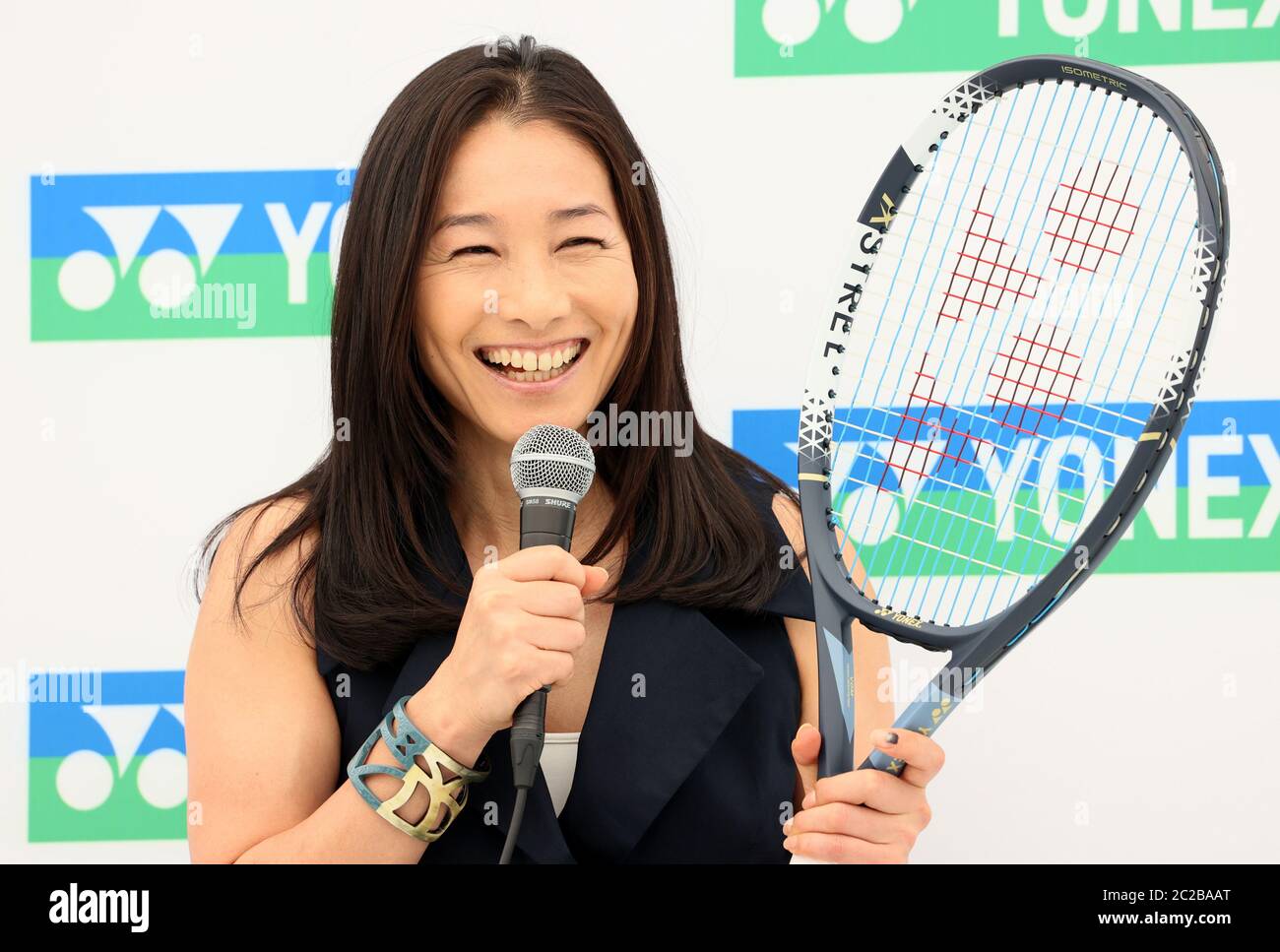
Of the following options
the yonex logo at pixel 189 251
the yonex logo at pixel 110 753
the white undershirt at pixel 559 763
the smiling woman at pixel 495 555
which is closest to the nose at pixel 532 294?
the smiling woman at pixel 495 555

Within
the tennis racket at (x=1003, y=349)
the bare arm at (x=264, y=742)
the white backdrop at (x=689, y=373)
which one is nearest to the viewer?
the tennis racket at (x=1003, y=349)

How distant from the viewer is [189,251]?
1.75 meters

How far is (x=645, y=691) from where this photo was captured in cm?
123

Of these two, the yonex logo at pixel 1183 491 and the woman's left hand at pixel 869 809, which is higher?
the yonex logo at pixel 1183 491

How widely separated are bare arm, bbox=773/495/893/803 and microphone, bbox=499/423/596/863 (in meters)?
0.34

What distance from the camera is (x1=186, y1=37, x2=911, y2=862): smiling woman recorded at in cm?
119

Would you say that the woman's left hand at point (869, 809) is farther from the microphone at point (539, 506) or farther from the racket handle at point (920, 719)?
the microphone at point (539, 506)

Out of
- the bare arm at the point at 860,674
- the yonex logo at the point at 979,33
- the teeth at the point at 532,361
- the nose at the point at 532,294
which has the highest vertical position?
the yonex logo at the point at 979,33

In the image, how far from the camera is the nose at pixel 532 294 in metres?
1.18

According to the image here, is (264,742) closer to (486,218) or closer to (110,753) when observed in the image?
(486,218)

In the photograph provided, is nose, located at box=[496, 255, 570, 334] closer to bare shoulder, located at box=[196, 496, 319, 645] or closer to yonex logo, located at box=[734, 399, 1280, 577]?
bare shoulder, located at box=[196, 496, 319, 645]

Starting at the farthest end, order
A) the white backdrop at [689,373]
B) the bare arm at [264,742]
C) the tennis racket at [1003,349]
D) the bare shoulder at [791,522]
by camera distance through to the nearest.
Result: the white backdrop at [689,373] < the bare shoulder at [791,522] < the bare arm at [264,742] < the tennis racket at [1003,349]
